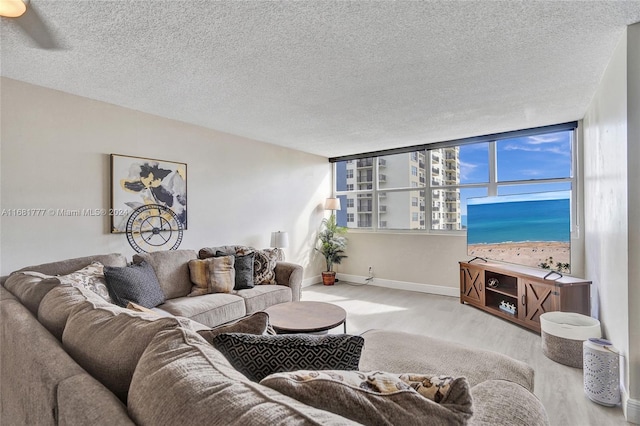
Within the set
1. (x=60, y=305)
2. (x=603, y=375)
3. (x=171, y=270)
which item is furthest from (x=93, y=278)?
(x=603, y=375)

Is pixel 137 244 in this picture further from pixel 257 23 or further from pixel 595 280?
pixel 595 280

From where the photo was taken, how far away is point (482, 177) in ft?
15.4

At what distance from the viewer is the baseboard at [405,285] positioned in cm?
487

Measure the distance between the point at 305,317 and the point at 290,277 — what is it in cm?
121

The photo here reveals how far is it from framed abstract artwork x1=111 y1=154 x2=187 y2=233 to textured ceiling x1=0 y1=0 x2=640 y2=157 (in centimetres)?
57

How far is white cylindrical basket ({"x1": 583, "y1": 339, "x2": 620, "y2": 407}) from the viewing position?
214cm

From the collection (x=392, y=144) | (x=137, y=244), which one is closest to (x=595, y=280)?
(x=392, y=144)

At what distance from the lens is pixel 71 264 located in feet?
8.55

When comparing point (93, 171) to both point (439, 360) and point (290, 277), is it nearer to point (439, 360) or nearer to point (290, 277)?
point (290, 277)

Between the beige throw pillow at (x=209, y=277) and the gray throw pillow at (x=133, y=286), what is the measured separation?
17.7 inches

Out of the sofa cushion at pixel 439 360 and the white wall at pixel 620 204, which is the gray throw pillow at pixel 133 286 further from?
the white wall at pixel 620 204

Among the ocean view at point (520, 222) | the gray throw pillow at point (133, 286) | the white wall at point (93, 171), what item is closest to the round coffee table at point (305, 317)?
the gray throw pillow at point (133, 286)

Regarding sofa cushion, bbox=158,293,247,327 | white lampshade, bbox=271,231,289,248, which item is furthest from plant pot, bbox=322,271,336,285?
sofa cushion, bbox=158,293,247,327

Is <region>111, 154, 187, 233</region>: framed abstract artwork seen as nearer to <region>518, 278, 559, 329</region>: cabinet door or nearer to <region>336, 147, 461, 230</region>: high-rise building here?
<region>336, 147, 461, 230</region>: high-rise building
